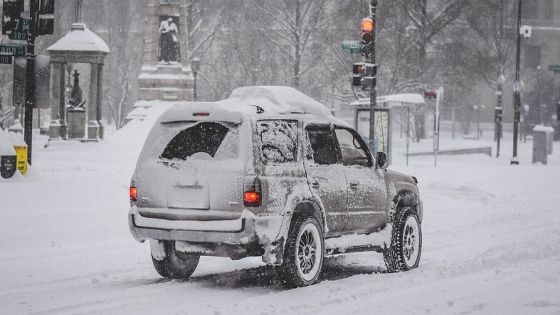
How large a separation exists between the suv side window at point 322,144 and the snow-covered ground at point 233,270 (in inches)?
51.9

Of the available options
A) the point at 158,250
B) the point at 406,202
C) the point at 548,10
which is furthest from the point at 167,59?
the point at 548,10

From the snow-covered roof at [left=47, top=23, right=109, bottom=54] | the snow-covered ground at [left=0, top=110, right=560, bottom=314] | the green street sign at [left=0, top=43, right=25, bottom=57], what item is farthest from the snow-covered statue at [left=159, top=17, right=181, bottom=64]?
the green street sign at [left=0, top=43, right=25, bottom=57]

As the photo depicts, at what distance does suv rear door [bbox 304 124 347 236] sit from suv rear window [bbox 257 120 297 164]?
24cm

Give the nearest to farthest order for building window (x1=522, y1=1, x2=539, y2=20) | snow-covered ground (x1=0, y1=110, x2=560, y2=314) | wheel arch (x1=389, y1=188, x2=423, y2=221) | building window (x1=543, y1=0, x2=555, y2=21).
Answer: snow-covered ground (x1=0, y1=110, x2=560, y2=314), wheel arch (x1=389, y1=188, x2=423, y2=221), building window (x1=522, y1=1, x2=539, y2=20), building window (x1=543, y1=0, x2=555, y2=21)

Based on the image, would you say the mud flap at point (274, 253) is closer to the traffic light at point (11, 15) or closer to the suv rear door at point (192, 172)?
the suv rear door at point (192, 172)

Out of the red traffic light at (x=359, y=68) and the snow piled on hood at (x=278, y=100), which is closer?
the snow piled on hood at (x=278, y=100)

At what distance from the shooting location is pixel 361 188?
→ 10703 mm

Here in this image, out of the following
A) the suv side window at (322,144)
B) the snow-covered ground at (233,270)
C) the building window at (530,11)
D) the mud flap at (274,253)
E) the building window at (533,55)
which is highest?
the building window at (530,11)

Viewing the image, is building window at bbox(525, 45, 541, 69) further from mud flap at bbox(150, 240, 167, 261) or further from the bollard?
mud flap at bbox(150, 240, 167, 261)

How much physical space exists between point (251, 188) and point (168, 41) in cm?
3255

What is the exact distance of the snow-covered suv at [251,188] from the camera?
30.0 ft

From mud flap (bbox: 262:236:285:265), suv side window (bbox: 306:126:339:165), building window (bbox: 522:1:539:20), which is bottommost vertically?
mud flap (bbox: 262:236:285:265)

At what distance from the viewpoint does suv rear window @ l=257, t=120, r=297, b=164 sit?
944cm

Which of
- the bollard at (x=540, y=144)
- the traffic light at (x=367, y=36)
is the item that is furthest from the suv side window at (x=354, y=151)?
the bollard at (x=540, y=144)
